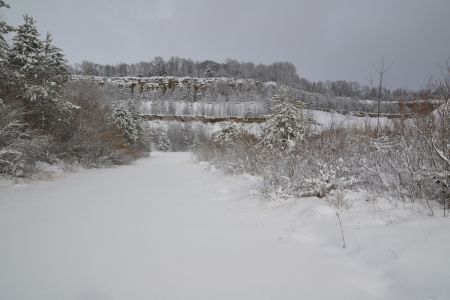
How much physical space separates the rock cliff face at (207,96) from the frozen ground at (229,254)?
78.2 m

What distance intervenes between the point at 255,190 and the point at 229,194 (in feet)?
3.46

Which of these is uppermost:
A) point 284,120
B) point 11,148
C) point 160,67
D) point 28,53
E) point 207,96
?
point 160,67

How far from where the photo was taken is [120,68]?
137125 millimetres

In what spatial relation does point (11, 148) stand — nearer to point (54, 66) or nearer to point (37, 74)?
point (37, 74)

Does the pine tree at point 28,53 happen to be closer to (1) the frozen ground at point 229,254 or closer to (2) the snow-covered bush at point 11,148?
(2) the snow-covered bush at point 11,148

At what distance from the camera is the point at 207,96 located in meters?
111

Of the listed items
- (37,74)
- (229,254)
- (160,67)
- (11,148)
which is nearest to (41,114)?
(37,74)

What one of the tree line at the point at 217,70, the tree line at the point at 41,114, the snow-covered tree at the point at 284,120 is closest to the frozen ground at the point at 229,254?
the tree line at the point at 41,114

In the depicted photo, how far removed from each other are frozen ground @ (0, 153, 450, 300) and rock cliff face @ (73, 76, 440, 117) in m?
78.2

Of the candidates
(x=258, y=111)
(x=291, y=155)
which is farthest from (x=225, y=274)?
(x=258, y=111)

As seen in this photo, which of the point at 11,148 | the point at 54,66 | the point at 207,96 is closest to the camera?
the point at 11,148

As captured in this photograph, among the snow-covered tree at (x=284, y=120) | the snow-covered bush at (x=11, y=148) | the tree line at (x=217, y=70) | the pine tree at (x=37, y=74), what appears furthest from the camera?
the tree line at (x=217, y=70)

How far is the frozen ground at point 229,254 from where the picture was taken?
2455 millimetres

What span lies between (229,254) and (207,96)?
4365 inches
